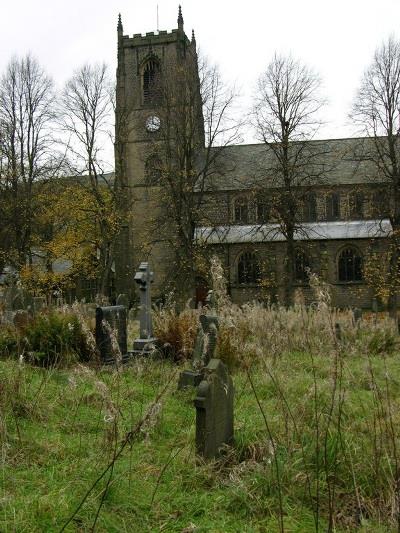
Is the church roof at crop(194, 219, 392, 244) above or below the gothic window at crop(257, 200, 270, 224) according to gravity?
below

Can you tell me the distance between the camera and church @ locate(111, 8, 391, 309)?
96.6 feet

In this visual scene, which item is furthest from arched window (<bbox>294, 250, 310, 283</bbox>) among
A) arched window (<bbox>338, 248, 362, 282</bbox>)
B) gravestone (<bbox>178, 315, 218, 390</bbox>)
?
gravestone (<bbox>178, 315, 218, 390</bbox>)

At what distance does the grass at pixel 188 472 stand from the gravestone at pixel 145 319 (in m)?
4.93

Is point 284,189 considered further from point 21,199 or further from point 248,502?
point 248,502

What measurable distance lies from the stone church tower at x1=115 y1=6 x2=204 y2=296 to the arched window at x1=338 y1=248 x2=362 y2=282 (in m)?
10.3

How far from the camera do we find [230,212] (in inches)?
1273

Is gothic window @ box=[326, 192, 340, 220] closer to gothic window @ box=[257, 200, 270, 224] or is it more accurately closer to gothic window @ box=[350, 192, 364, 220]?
gothic window @ box=[350, 192, 364, 220]

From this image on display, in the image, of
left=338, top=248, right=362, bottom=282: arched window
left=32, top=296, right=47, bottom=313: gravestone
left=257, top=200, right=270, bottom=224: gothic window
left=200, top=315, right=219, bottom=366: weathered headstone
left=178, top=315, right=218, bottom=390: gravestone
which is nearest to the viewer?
left=178, top=315, right=218, bottom=390: gravestone

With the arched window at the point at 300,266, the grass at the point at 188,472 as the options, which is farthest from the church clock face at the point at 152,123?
the grass at the point at 188,472

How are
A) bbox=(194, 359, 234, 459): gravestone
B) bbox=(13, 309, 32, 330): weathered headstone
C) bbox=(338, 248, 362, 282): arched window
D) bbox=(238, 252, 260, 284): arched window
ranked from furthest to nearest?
bbox=(238, 252, 260, 284): arched window → bbox=(338, 248, 362, 282): arched window → bbox=(13, 309, 32, 330): weathered headstone → bbox=(194, 359, 234, 459): gravestone

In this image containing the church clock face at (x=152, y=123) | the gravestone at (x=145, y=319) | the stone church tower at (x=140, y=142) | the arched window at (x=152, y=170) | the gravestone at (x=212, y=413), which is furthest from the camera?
the church clock face at (x=152, y=123)

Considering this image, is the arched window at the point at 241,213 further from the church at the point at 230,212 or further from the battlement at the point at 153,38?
the battlement at the point at 153,38

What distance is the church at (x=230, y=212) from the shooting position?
1159 inches

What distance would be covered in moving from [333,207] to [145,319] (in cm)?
2424
